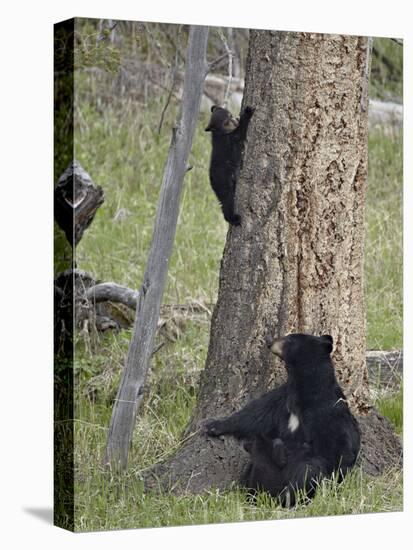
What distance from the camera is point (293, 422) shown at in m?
6.45

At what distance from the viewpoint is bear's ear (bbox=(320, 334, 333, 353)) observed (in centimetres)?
656

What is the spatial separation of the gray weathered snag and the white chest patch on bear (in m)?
0.80

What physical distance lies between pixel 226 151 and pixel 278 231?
52cm

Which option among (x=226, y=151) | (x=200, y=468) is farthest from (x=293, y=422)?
(x=226, y=151)

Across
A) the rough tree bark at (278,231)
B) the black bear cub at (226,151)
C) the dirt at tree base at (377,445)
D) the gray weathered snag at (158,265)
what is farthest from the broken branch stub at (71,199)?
the dirt at tree base at (377,445)

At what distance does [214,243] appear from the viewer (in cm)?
720

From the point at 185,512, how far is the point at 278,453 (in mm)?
570

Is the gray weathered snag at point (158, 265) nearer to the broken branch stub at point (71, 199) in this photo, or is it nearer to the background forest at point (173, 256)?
the background forest at point (173, 256)

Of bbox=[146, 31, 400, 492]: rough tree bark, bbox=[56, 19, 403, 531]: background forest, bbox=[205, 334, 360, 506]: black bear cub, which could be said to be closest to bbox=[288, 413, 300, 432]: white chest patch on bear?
bbox=[205, 334, 360, 506]: black bear cub

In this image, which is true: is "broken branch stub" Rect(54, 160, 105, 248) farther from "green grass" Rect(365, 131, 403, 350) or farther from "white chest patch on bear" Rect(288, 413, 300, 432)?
"green grass" Rect(365, 131, 403, 350)

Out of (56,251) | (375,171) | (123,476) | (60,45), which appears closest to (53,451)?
(123,476)

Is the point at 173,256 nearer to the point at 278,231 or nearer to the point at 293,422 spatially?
the point at 278,231

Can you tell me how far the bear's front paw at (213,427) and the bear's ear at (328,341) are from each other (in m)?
0.70

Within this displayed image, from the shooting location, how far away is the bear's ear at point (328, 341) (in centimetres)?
656
